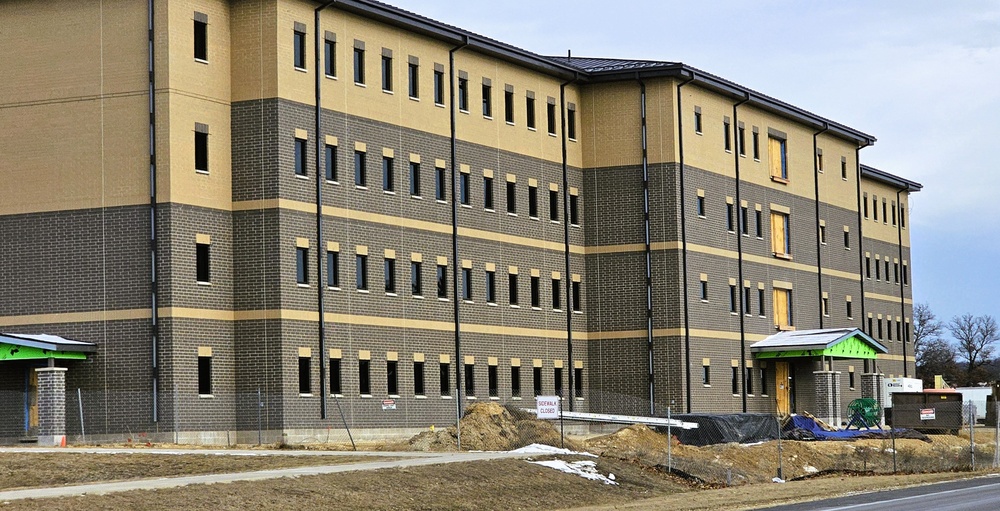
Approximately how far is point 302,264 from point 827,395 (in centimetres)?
3039

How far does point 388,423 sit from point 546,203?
47.3ft

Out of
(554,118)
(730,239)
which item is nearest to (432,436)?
(554,118)

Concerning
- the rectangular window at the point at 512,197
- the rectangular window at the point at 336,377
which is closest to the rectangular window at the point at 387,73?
the rectangular window at the point at 512,197

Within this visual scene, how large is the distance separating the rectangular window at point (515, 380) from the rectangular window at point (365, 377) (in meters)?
9.31

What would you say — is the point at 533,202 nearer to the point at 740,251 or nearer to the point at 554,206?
the point at 554,206

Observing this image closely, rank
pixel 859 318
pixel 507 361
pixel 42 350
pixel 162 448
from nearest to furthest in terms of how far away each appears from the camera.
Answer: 1. pixel 162 448
2. pixel 42 350
3. pixel 507 361
4. pixel 859 318

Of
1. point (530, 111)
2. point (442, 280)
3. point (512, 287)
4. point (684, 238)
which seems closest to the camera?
point (442, 280)

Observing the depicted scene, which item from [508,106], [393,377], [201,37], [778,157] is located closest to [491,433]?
[393,377]

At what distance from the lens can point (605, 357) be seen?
69.6 metres

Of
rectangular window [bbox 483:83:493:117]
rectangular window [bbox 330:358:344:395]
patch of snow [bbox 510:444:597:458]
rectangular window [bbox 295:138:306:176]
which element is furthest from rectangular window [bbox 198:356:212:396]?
rectangular window [bbox 483:83:493:117]

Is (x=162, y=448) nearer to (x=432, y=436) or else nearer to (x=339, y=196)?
(x=432, y=436)

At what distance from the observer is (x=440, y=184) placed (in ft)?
203

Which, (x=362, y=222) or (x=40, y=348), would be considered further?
(x=362, y=222)

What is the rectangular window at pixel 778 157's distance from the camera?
77938 mm
